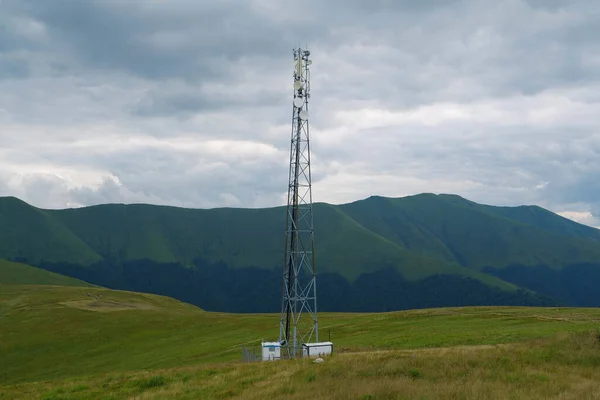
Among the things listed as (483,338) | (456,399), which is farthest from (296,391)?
(483,338)

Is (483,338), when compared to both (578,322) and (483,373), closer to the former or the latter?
(578,322)

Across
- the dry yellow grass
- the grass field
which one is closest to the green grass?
the grass field

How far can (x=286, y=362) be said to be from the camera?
36.5m

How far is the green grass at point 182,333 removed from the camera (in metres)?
52.0

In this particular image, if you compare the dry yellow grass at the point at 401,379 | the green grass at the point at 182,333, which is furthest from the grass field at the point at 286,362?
the green grass at the point at 182,333

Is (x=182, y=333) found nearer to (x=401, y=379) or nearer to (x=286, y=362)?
(x=286, y=362)

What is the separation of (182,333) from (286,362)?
1969 inches

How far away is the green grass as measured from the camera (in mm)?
52031

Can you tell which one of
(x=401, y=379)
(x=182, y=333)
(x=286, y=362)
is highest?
(x=401, y=379)

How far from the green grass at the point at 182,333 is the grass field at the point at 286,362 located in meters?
0.20

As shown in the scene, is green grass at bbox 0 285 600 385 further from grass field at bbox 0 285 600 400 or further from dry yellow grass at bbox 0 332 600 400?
dry yellow grass at bbox 0 332 600 400

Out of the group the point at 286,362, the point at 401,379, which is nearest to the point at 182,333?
the point at 286,362

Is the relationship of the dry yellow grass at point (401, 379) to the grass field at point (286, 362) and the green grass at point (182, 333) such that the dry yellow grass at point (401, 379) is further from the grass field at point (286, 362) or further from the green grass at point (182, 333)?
the green grass at point (182, 333)

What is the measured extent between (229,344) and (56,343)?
32.6m
